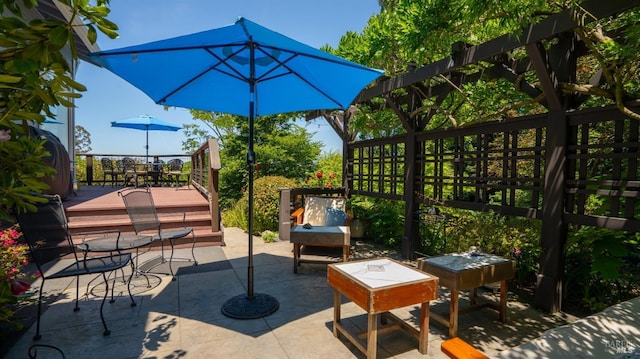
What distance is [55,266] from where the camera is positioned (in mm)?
4203

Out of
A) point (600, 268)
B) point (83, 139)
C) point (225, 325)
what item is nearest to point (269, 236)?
point (225, 325)

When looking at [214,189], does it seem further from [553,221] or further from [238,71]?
[553,221]

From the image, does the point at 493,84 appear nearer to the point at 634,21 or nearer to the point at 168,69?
the point at 634,21

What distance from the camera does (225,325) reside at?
2.88m

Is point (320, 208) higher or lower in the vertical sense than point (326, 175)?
lower

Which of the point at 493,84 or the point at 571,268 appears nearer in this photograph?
the point at 571,268

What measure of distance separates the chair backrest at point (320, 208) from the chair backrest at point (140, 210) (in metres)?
2.29

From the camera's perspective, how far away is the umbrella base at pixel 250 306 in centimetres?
304

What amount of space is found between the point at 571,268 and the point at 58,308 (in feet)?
17.6

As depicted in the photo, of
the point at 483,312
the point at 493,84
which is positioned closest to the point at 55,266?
the point at 483,312

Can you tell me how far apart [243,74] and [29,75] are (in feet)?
8.21

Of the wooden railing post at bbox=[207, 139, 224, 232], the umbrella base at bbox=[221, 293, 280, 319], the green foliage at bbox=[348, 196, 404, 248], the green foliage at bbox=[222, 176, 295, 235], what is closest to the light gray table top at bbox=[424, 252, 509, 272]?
the umbrella base at bbox=[221, 293, 280, 319]

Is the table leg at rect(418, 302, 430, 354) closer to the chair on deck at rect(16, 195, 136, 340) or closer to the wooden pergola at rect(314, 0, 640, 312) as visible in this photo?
the wooden pergola at rect(314, 0, 640, 312)

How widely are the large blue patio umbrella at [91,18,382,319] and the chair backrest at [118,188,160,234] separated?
144 centimetres
